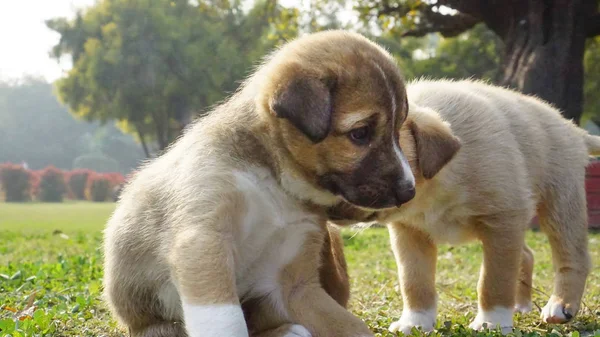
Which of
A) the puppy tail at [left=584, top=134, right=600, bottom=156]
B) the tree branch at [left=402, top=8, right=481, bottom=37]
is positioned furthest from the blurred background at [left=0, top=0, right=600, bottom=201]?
the puppy tail at [left=584, top=134, right=600, bottom=156]

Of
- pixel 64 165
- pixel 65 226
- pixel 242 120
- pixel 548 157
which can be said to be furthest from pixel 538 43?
pixel 64 165

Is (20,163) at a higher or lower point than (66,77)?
lower

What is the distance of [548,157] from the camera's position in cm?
456

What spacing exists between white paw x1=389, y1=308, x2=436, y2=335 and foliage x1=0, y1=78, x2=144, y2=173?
1023 inches

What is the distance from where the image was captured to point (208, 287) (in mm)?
2816

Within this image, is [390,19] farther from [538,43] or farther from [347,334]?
[347,334]

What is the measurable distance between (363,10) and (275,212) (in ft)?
38.6

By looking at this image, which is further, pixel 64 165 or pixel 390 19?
pixel 64 165

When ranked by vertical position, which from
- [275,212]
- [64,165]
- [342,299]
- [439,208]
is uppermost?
[275,212]

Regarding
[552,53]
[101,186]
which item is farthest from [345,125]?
[101,186]

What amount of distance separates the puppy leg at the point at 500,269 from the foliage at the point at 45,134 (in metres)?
26.5

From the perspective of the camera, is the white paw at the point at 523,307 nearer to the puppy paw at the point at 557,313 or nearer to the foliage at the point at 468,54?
the puppy paw at the point at 557,313

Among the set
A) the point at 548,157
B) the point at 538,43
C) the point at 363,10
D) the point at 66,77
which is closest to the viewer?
the point at 548,157

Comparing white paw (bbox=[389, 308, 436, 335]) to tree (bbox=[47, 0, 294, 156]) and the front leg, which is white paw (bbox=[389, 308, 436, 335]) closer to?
the front leg
